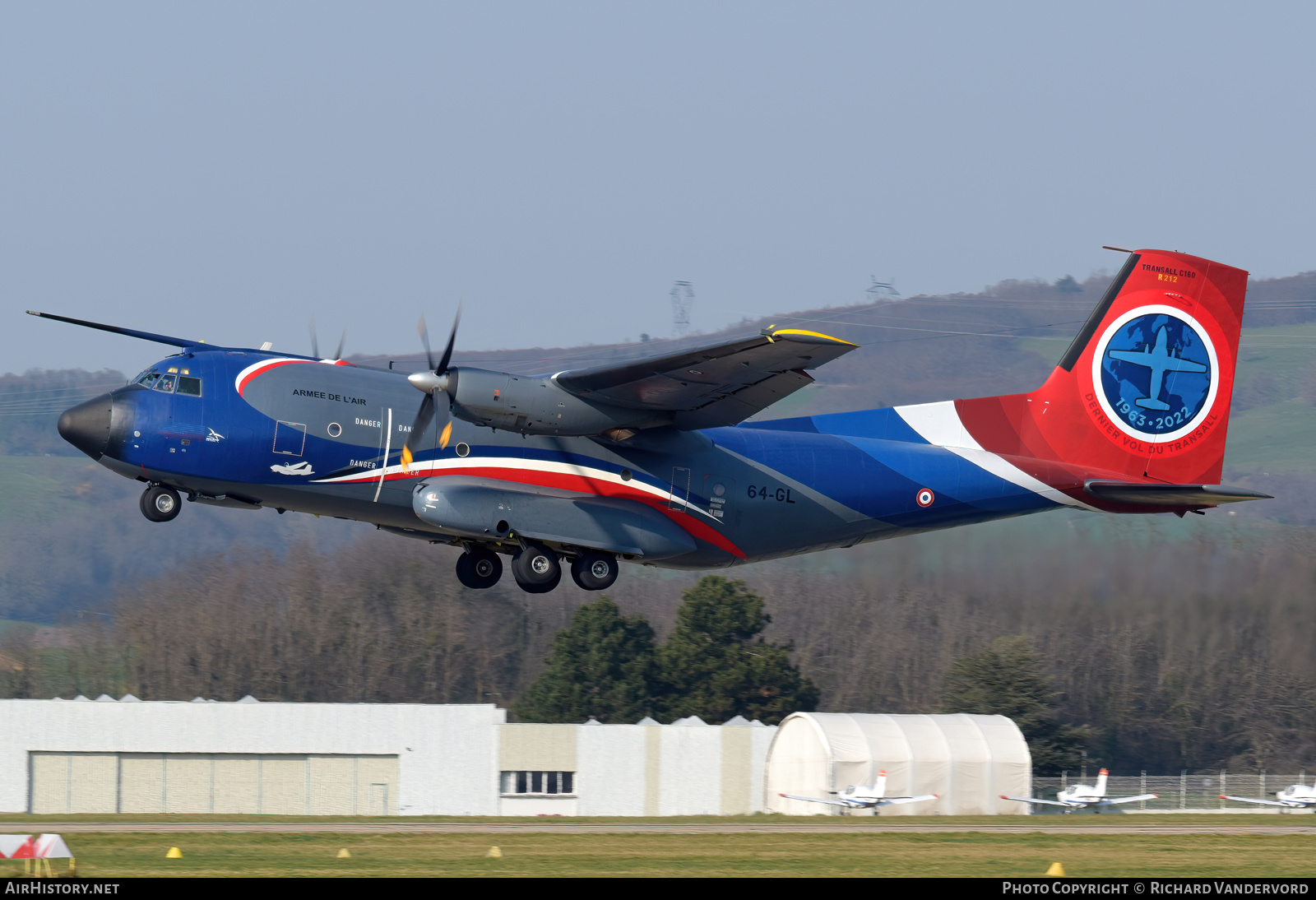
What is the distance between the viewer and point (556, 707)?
56.1 m

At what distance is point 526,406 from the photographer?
20.5 metres

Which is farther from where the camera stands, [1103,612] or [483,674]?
[483,674]

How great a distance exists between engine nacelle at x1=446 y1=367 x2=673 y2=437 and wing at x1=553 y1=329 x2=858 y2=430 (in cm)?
16

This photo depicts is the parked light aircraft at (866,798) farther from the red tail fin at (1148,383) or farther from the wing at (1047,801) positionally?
the red tail fin at (1148,383)

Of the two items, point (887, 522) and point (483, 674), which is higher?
point (887, 522)

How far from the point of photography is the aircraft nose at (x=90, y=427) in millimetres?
20203

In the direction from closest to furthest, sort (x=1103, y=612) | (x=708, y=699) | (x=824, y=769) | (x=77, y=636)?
1. (x=824, y=769)
2. (x=1103, y=612)
3. (x=708, y=699)
4. (x=77, y=636)

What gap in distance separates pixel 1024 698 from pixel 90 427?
38.6 metres

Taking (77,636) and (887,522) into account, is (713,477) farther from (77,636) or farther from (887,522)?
(77,636)

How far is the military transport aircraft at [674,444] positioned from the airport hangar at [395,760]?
15.9 m

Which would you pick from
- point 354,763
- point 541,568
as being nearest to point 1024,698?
point 354,763

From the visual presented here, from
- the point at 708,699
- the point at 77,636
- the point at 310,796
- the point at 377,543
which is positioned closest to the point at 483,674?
the point at 377,543

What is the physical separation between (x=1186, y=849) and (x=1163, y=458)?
6461 mm

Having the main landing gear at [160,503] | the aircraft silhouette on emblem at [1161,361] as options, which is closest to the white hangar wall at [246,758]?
the main landing gear at [160,503]
